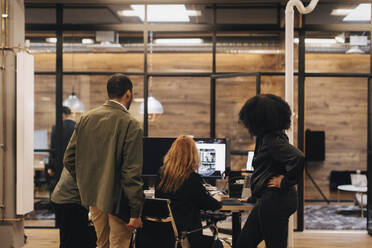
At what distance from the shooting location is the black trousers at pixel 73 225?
11.2 ft

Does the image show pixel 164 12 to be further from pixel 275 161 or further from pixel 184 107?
pixel 275 161

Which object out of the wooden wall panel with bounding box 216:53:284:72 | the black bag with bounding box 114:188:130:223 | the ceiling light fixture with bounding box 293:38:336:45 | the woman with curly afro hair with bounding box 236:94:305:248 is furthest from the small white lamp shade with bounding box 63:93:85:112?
the woman with curly afro hair with bounding box 236:94:305:248

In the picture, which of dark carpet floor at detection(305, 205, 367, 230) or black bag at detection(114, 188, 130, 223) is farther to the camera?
dark carpet floor at detection(305, 205, 367, 230)

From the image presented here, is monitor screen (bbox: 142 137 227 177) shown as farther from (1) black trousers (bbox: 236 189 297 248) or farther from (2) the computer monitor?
(1) black trousers (bbox: 236 189 297 248)

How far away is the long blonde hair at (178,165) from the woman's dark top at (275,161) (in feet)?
2.32

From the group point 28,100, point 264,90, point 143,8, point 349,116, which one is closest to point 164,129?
point 264,90

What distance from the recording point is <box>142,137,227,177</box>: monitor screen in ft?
15.5

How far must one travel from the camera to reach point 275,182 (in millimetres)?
2730

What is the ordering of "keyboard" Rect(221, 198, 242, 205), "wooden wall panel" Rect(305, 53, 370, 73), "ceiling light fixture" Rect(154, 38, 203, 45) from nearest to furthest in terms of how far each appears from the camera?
"keyboard" Rect(221, 198, 242, 205) → "ceiling light fixture" Rect(154, 38, 203, 45) → "wooden wall panel" Rect(305, 53, 370, 73)

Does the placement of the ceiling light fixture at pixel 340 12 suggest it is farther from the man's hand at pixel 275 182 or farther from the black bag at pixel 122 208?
the black bag at pixel 122 208

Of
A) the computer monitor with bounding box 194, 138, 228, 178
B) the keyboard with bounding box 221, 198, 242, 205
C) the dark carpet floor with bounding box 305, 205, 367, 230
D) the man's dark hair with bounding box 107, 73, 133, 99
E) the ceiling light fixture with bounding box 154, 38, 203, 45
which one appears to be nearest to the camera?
the man's dark hair with bounding box 107, 73, 133, 99

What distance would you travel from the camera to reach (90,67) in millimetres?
8008

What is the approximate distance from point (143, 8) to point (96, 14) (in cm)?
67

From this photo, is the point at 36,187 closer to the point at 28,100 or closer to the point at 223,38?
the point at 28,100
